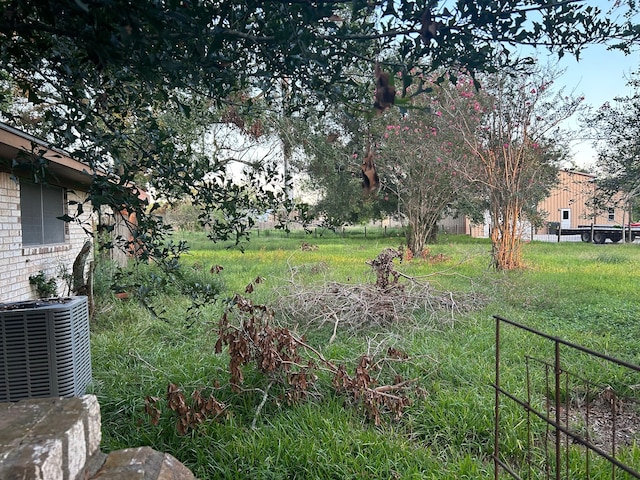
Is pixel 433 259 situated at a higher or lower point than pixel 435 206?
lower

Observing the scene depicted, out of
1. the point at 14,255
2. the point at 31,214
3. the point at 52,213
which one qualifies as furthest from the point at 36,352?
the point at 52,213

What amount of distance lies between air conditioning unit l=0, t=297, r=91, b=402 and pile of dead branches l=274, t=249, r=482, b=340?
8.65 feet

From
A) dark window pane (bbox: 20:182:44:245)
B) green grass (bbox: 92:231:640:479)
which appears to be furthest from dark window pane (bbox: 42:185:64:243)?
green grass (bbox: 92:231:640:479)

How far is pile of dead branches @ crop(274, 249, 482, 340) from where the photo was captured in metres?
5.35

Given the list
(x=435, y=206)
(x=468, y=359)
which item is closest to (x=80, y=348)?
(x=468, y=359)

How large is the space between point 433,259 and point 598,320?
580 cm

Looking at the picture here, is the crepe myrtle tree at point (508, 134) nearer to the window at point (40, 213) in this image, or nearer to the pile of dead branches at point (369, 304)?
the pile of dead branches at point (369, 304)

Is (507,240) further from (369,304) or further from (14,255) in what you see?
(14,255)

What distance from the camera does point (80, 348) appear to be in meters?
3.34

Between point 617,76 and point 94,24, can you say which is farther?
point 617,76

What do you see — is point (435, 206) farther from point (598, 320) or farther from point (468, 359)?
point (468, 359)

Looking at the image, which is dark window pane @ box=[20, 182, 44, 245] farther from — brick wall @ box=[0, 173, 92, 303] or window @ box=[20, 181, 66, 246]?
brick wall @ box=[0, 173, 92, 303]

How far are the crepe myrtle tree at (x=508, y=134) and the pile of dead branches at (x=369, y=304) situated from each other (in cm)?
424

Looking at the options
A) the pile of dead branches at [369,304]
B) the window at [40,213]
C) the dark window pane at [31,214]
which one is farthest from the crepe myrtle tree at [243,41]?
the dark window pane at [31,214]
